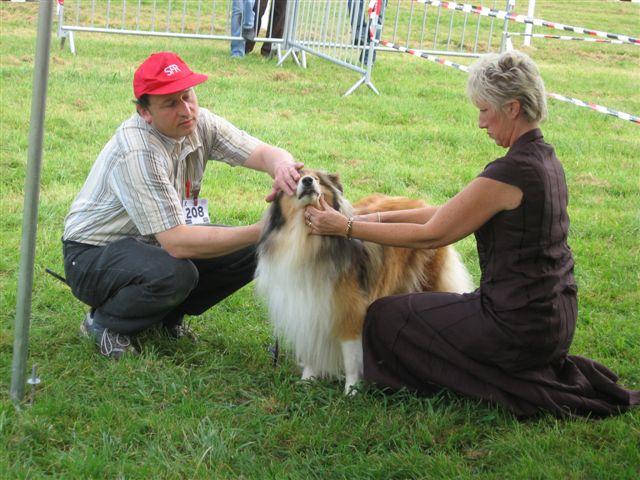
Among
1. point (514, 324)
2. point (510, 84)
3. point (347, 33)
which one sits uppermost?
point (347, 33)

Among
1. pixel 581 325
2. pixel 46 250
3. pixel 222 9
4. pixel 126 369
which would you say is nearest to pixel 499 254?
pixel 581 325

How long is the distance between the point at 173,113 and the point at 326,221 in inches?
36.7

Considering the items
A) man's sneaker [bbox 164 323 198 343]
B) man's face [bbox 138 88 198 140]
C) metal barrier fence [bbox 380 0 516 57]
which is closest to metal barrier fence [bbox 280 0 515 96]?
metal barrier fence [bbox 380 0 516 57]

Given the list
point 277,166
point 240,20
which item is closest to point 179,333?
point 277,166

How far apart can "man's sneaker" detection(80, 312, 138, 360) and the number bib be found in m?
0.69

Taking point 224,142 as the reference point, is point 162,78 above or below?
above

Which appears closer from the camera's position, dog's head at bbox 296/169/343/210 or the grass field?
the grass field

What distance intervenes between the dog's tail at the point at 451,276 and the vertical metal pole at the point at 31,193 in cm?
212

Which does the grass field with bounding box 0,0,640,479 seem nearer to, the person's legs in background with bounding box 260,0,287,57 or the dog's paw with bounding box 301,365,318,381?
the dog's paw with bounding box 301,365,318,381

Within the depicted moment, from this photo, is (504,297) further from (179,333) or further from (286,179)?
(179,333)

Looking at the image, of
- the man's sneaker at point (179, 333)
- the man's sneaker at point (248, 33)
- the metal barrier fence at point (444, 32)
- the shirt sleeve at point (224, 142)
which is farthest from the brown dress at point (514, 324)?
the metal barrier fence at point (444, 32)

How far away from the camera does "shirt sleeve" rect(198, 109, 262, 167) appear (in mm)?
4406

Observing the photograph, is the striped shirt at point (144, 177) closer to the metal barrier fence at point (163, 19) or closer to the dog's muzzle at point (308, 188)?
the dog's muzzle at point (308, 188)

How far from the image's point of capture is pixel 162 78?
150 inches
